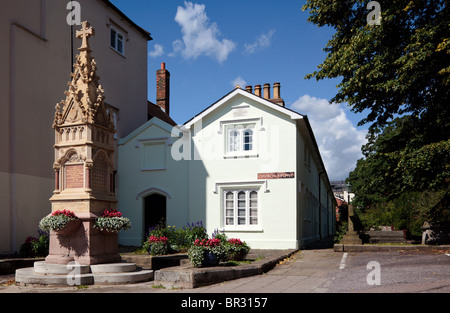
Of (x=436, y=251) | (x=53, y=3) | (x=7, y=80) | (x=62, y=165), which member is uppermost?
(x=53, y=3)

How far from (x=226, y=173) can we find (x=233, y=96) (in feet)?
12.4

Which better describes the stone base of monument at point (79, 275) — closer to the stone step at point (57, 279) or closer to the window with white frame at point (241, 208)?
the stone step at point (57, 279)

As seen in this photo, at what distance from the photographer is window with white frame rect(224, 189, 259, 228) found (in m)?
20.1

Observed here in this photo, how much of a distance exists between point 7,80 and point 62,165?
268 inches

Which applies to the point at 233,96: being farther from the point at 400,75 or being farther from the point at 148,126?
the point at 400,75

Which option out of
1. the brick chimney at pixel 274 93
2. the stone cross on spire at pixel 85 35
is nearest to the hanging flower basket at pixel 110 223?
the stone cross on spire at pixel 85 35

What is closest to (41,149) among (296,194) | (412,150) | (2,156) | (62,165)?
(2,156)

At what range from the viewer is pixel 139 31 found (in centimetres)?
2762

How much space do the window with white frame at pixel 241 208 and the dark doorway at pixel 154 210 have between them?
137 inches

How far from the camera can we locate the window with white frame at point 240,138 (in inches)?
817

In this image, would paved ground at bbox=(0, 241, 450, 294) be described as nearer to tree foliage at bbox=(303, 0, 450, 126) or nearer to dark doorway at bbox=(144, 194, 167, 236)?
tree foliage at bbox=(303, 0, 450, 126)

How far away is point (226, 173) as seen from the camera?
2064 centimetres

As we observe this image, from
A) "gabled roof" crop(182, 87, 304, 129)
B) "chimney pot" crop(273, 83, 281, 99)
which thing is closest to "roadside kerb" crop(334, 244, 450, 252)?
"gabled roof" crop(182, 87, 304, 129)
